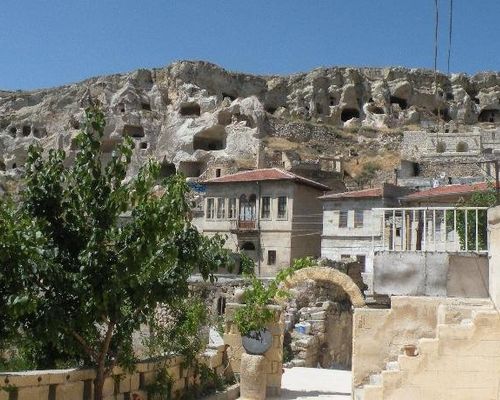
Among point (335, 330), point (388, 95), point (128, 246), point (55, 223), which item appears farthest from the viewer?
point (388, 95)

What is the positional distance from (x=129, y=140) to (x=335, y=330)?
16.9m

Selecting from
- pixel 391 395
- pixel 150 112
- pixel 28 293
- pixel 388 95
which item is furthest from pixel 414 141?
pixel 28 293

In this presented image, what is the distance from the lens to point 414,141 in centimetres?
5572

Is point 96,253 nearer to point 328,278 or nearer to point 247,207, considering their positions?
point 328,278

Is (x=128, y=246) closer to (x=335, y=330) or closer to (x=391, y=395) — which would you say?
(x=391, y=395)

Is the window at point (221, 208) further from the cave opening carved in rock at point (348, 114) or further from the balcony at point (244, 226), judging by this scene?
the cave opening carved in rock at point (348, 114)

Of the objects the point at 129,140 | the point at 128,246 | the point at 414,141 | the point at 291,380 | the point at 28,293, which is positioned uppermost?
the point at 414,141

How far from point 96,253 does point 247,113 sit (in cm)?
5036

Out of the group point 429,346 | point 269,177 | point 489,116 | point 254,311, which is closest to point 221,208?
point 269,177

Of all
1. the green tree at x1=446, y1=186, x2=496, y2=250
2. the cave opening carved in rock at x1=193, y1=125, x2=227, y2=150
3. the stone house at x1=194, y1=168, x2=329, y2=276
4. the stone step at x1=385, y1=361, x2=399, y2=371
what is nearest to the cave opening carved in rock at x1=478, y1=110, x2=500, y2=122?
the cave opening carved in rock at x1=193, y1=125, x2=227, y2=150

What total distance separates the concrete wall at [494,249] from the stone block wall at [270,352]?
197 inches

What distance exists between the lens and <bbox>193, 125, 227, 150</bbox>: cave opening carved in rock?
57.4 meters

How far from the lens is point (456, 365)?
1062 centimetres

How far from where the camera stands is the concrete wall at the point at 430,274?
1189cm
